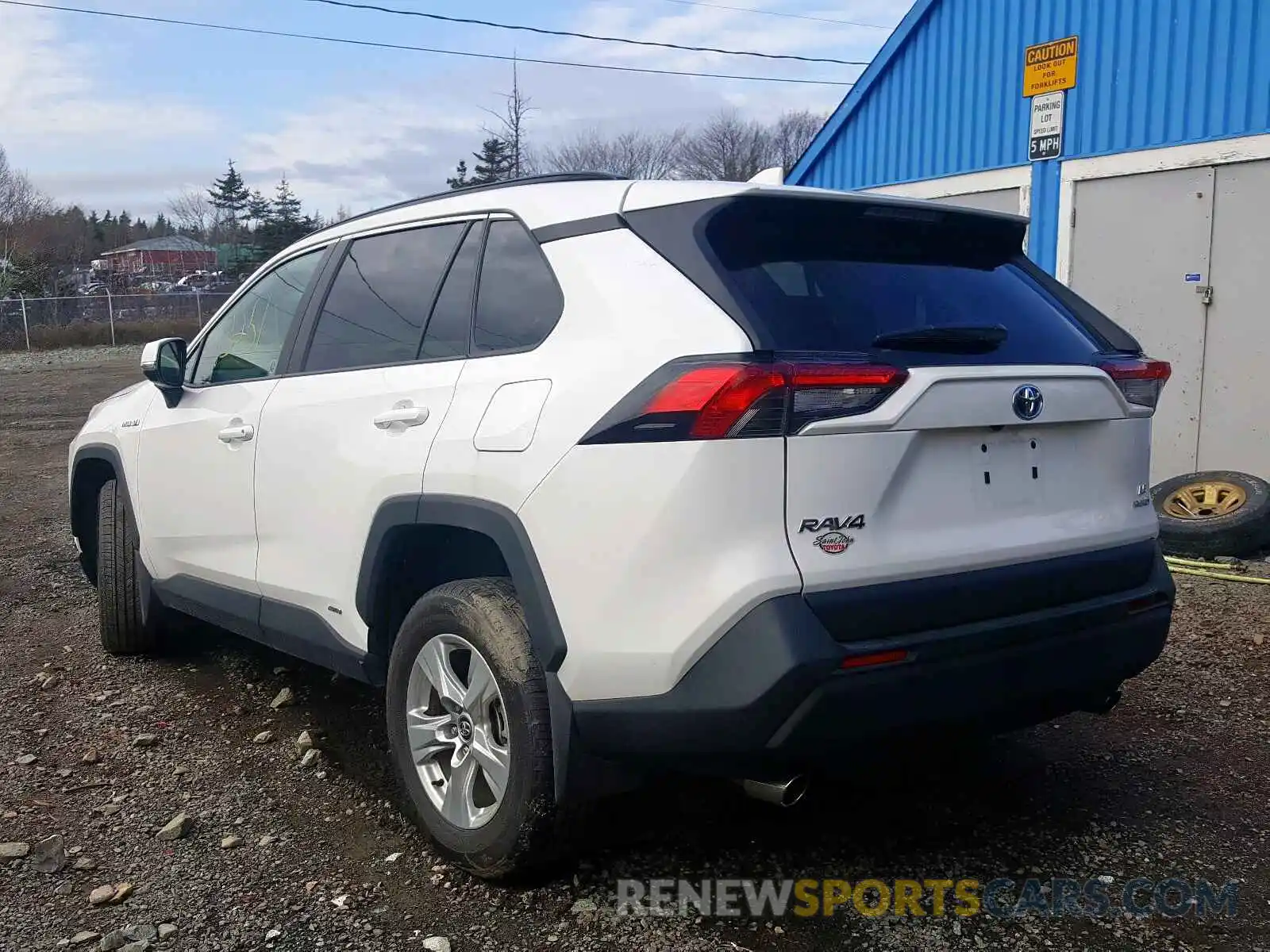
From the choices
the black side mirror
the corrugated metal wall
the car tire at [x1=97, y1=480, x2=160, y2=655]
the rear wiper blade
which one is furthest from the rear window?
the corrugated metal wall

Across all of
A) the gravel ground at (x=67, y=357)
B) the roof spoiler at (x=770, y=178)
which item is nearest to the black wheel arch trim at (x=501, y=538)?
the roof spoiler at (x=770, y=178)

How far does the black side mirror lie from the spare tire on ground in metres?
5.15

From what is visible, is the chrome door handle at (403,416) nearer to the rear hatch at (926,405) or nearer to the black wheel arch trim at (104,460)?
the rear hatch at (926,405)

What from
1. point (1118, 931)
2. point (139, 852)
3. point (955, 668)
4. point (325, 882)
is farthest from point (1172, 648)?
point (139, 852)

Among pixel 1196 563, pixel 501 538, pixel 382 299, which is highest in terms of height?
pixel 382 299

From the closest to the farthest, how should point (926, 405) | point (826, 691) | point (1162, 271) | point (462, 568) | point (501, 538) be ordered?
point (826, 691) < point (926, 405) < point (501, 538) < point (462, 568) < point (1162, 271)

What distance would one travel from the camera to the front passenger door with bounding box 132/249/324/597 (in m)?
3.83

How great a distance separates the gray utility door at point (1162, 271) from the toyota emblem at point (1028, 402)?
6.07 meters

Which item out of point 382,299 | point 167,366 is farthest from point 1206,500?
point 167,366

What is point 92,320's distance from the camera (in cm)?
3359

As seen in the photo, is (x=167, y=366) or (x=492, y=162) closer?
(x=167, y=366)

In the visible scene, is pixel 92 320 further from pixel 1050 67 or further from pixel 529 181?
pixel 529 181

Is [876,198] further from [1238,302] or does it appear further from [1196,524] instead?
[1238,302]

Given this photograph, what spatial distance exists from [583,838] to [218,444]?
82.5 inches
